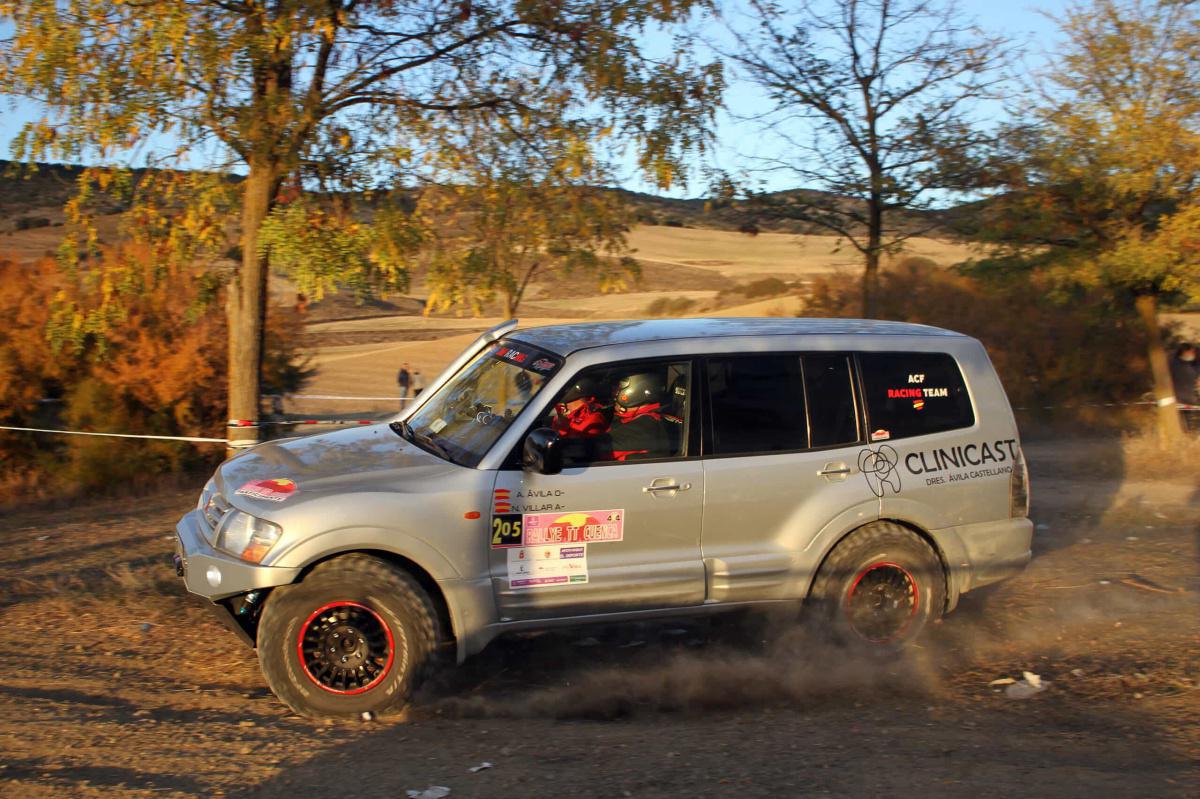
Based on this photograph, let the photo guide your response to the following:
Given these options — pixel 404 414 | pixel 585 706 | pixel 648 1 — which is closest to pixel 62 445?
pixel 404 414

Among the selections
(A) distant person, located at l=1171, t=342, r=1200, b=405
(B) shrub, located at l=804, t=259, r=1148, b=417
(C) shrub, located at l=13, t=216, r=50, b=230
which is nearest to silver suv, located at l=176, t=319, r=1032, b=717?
(B) shrub, located at l=804, t=259, r=1148, b=417

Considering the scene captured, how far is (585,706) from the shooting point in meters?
5.93

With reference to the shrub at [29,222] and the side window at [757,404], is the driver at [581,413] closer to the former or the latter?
the side window at [757,404]

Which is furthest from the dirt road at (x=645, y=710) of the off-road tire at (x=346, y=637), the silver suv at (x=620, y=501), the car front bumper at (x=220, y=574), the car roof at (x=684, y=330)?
the car roof at (x=684, y=330)

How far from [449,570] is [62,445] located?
9760 mm

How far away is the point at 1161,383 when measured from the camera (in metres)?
15.4

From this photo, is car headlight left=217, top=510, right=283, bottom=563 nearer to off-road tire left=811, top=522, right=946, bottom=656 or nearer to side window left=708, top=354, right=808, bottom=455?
side window left=708, top=354, right=808, bottom=455

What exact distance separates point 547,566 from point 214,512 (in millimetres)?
1813

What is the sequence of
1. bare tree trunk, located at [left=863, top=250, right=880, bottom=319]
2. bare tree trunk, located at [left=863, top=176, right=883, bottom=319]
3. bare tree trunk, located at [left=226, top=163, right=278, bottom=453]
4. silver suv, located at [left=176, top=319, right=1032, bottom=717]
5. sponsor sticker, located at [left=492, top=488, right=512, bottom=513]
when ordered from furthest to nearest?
1. bare tree trunk, located at [left=863, top=250, right=880, bottom=319]
2. bare tree trunk, located at [left=863, top=176, right=883, bottom=319]
3. bare tree trunk, located at [left=226, top=163, right=278, bottom=453]
4. sponsor sticker, located at [left=492, top=488, right=512, bottom=513]
5. silver suv, located at [left=176, top=319, right=1032, bottom=717]

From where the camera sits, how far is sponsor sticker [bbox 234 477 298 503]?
18.1 ft

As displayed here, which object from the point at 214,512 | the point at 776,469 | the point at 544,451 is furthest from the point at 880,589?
the point at 214,512

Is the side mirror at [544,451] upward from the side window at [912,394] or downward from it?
downward

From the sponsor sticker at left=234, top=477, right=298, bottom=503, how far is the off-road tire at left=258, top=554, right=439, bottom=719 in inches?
16.1

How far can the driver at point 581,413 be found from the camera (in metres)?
6.04
